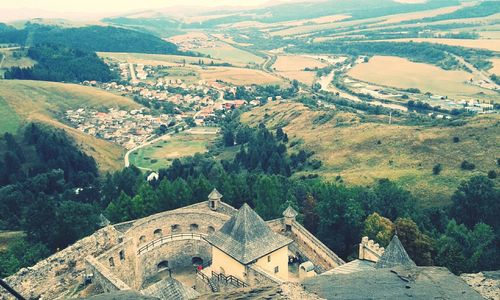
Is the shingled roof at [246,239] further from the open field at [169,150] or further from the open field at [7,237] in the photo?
the open field at [169,150]

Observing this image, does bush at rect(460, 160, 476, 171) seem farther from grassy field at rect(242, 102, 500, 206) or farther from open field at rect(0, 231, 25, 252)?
open field at rect(0, 231, 25, 252)

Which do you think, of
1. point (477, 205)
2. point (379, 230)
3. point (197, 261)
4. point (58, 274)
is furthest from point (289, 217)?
point (477, 205)

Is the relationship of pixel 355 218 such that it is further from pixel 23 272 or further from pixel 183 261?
pixel 23 272

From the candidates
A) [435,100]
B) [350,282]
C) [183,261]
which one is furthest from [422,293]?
[435,100]

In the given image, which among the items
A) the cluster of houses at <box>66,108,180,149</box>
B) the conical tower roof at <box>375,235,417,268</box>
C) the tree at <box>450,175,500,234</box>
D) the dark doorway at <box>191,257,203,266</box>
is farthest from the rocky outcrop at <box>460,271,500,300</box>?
the cluster of houses at <box>66,108,180,149</box>

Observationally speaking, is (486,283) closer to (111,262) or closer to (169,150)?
(111,262)

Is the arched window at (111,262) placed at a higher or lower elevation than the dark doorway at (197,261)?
higher

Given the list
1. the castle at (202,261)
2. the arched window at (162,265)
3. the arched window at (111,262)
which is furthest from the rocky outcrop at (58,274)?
the arched window at (162,265)
